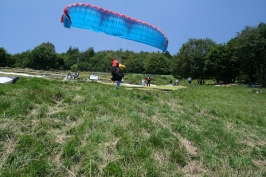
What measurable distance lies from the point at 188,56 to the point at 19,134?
40648mm

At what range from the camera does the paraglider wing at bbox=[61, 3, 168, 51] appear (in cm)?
1172

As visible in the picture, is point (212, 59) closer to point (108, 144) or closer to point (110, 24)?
point (110, 24)

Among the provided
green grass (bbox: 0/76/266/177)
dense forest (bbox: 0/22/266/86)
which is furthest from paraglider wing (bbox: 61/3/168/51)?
green grass (bbox: 0/76/266/177)

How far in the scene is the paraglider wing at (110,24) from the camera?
11719 mm

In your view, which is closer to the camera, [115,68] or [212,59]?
[115,68]

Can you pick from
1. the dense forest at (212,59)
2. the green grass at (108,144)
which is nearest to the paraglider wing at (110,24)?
the dense forest at (212,59)

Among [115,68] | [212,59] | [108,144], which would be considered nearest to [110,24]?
[115,68]

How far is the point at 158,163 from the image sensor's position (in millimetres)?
3803

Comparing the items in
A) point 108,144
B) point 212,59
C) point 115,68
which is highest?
point 212,59

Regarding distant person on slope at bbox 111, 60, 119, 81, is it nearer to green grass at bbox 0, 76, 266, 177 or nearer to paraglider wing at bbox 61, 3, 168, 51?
paraglider wing at bbox 61, 3, 168, 51

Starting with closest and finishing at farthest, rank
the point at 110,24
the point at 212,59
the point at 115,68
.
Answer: the point at 115,68 < the point at 110,24 < the point at 212,59

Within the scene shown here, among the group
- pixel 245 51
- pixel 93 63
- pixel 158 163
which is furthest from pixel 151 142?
pixel 93 63

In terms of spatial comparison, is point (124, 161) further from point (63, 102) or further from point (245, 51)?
point (245, 51)

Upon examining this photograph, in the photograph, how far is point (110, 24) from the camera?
1224cm
